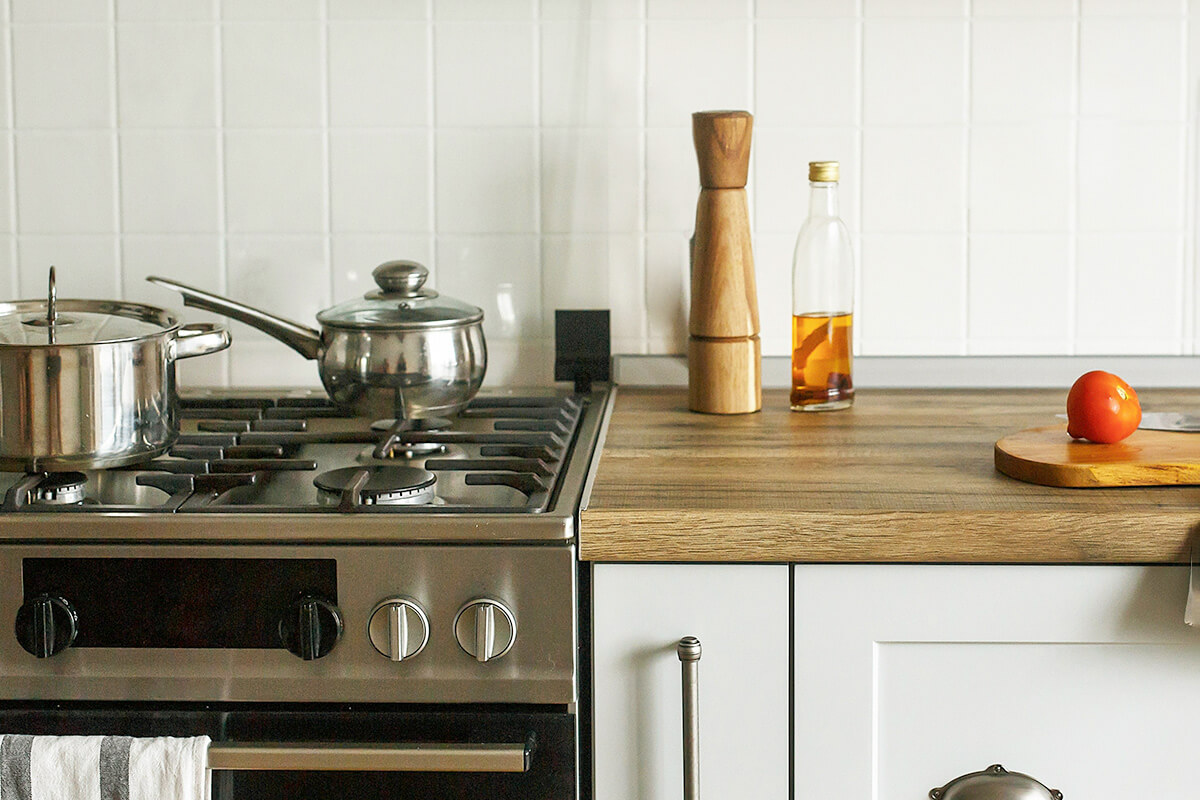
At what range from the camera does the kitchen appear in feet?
5.44

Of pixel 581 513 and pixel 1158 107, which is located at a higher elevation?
pixel 1158 107

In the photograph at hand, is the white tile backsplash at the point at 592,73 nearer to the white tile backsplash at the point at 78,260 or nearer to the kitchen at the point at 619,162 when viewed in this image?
the kitchen at the point at 619,162

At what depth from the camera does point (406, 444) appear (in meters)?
1.38

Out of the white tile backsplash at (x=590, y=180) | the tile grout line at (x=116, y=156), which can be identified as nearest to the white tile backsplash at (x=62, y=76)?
the tile grout line at (x=116, y=156)

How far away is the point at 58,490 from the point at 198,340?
208mm

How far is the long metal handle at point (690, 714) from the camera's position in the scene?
3.57 ft

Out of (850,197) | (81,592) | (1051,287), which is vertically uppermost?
(850,197)

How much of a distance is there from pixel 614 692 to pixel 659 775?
89 mm

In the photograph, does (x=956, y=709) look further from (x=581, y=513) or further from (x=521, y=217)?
(x=521, y=217)

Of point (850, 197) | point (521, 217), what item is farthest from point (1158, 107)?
point (521, 217)

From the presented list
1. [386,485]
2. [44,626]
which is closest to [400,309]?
[386,485]

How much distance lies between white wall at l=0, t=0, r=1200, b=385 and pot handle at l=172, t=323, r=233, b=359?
39 cm

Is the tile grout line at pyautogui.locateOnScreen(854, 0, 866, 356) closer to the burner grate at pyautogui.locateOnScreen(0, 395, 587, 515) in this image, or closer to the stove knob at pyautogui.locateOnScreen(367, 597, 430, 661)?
the burner grate at pyautogui.locateOnScreen(0, 395, 587, 515)

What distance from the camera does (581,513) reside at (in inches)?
43.5
